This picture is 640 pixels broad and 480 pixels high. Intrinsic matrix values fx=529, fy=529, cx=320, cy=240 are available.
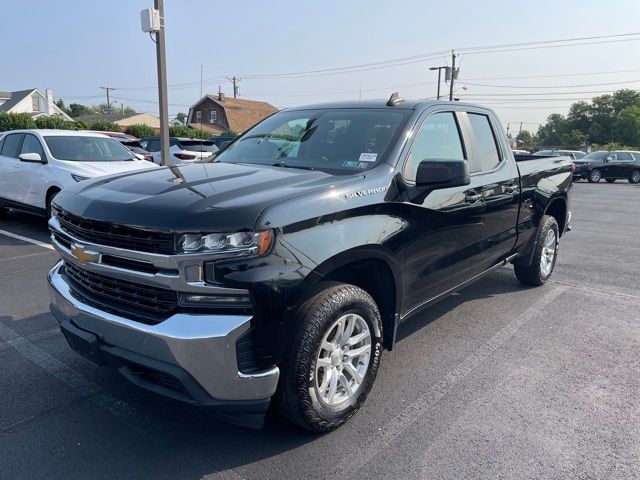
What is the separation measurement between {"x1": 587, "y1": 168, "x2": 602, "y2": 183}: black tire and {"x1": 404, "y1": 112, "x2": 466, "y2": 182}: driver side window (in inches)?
1058

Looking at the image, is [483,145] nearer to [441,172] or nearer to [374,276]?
[441,172]

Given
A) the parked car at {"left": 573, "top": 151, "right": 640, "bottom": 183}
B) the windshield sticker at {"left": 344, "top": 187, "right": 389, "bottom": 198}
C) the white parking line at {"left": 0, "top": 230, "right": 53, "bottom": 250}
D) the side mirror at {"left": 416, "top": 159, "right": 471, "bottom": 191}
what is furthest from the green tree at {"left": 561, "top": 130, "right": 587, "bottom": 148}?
the windshield sticker at {"left": 344, "top": 187, "right": 389, "bottom": 198}

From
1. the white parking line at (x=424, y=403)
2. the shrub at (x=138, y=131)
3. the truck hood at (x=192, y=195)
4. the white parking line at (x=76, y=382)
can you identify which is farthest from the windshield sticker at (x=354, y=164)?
the shrub at (x=138, y=131)

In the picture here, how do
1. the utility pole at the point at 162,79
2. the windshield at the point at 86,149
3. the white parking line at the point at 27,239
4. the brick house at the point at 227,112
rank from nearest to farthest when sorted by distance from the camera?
the white parking line at the point at 27,239, the windshield at the point at 86,149, the utility pole at the point at 162,79, the brick house at the point at 227,112

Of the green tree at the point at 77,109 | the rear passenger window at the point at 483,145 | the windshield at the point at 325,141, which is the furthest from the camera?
the green tree at the point at 77,109

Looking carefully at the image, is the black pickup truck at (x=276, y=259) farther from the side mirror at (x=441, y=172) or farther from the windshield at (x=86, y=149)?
the windshield at (x=86, y=149)

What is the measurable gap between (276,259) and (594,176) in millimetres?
29326

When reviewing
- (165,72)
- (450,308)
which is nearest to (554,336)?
(450,308)

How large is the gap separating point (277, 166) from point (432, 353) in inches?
73.7

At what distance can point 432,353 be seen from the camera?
411 cm

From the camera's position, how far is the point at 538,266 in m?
5.73

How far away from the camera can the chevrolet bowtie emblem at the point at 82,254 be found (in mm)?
2809

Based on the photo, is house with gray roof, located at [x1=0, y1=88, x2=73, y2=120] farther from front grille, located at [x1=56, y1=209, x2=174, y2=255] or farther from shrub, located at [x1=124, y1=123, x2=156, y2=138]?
front grille, located at [x1=56, y1=209, x2=174, y2=255]

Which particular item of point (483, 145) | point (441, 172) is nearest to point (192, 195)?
point (441, 172)
